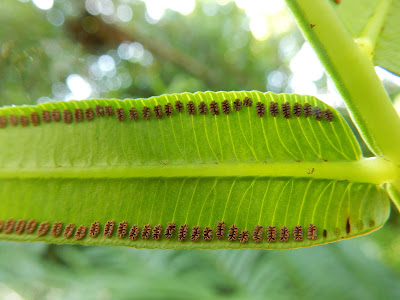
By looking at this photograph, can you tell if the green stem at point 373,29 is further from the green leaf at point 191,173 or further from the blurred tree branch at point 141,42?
the blurred tree branch at point 141,42

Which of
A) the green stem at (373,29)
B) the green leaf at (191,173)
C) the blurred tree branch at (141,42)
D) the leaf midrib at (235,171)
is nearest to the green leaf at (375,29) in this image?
the green stem at (373,29)

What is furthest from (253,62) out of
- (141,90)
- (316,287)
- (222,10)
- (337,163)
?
(337,163)

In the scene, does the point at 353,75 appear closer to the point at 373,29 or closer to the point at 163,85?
the point at 373,29

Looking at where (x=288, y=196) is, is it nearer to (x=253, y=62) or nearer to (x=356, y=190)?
(x=356, y=190)

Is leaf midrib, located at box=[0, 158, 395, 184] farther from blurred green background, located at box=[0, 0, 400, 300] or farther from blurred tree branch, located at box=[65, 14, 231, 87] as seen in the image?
blurred tree branch, located at box=[65, 14, 231, 87]

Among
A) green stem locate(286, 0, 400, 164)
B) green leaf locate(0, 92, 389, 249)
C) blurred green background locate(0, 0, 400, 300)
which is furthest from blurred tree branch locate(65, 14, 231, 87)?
green stem locate(286, 0, 400, 164)
